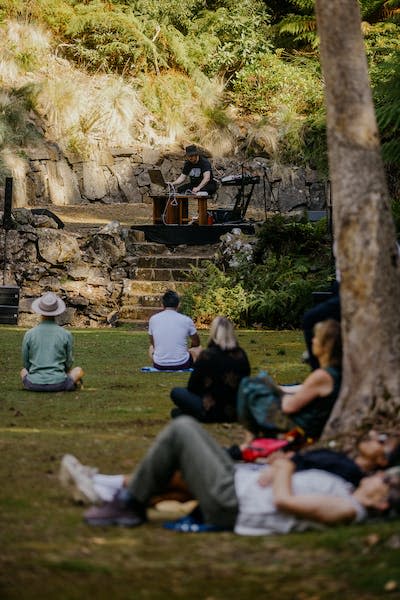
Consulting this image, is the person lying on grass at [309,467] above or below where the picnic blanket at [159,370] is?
below

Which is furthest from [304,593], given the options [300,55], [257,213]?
[300,55]

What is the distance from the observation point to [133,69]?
104 feet

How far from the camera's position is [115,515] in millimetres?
6023

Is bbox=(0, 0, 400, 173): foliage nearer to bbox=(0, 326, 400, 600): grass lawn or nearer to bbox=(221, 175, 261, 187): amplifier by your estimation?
bbox=(221, 175, 261, 187): amplifier

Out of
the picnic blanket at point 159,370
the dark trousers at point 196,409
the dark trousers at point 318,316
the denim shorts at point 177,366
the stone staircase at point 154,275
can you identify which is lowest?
the dark trousers at point 196,409

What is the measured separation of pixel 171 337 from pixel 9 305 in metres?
8.00

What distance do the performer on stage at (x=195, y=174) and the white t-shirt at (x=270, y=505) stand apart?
17732mm

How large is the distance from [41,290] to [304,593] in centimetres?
1785

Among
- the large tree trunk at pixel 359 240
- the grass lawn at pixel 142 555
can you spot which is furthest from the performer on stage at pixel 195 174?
the large tree trunk at pixel 359 240

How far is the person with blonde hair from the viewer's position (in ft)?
29.8

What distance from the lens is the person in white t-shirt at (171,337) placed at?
1275 cm

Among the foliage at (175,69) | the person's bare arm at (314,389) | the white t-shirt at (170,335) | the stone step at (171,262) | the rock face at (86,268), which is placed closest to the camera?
the person's bare arm at (314,389)

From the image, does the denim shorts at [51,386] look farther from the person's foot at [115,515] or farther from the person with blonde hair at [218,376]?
the person's foot at [115,515]

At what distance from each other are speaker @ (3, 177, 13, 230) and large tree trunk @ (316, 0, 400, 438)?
600 inches
